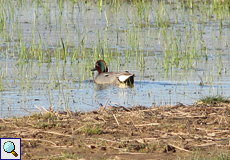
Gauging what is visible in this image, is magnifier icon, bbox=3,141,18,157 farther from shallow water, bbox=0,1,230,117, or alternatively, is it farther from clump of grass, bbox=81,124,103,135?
shallow water, bbox=0,1,230,117

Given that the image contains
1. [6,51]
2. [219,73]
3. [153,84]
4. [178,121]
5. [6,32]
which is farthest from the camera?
[6,32]

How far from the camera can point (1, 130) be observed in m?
5.66

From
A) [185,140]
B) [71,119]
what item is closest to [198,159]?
[185,140]

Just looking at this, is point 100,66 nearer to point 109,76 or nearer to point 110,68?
point 109,76

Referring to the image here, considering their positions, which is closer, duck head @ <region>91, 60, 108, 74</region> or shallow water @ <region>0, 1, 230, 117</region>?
shallow water @ <region>0, 1, 230, 117</region>

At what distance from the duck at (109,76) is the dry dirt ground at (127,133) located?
12.2 feet

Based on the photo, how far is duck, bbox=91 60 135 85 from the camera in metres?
10.5

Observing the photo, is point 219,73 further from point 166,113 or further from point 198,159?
point 198,159

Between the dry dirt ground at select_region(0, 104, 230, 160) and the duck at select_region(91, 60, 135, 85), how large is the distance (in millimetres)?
3712

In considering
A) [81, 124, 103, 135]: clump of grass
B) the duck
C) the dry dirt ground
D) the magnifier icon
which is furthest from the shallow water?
the magnifier icon

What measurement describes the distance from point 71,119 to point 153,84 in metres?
4.33

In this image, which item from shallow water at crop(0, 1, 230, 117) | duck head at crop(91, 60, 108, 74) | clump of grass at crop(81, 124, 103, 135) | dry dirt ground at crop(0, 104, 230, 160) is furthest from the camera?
duck head at crop(91, 60, 108, 74)

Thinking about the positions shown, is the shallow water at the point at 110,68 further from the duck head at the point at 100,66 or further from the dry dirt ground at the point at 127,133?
the dry dirt ground at the point at 127,133

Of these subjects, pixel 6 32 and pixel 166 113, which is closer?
pixel 166 113
